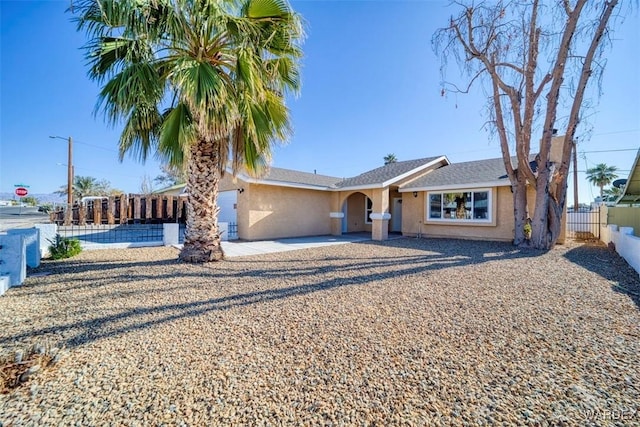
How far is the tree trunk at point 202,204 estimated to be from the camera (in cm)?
816

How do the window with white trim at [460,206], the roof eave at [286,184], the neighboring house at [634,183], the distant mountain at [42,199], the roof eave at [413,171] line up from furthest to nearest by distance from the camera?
the distant mountain at [42,199], the roof eave at [413,171], the window with white trim at [460,206], the roof eave at [286,184], the neighboring house at [634,183]

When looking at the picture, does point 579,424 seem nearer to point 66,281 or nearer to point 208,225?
point 208,225

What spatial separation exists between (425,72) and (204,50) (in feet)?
34.9

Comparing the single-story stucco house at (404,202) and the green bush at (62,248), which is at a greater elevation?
the single-story stucco house at (404,202)

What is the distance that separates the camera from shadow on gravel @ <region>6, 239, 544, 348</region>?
4.15 metres

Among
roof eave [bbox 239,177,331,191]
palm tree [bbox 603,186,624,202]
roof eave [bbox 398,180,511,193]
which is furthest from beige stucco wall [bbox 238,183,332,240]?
palm tree [bbox 603,186,624,202]

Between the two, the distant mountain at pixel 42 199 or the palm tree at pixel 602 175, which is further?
the distant mountain at pixel 42 199

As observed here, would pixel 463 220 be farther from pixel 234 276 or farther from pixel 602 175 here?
pixel 602 175

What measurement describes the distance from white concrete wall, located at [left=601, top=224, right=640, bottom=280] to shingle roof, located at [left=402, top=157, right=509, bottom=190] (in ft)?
13.9

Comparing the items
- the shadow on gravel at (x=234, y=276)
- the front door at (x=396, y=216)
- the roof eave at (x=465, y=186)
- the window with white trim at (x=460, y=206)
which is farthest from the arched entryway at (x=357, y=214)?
the shadow on gravel at (x=234, y=276)

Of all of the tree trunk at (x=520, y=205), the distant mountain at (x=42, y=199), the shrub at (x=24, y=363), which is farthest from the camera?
the distant mountain at (x=42, y=199)

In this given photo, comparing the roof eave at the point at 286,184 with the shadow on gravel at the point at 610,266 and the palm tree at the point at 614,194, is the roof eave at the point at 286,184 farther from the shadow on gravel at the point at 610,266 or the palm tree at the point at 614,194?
the palm tree at the point at 614,194

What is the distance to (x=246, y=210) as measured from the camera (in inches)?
553

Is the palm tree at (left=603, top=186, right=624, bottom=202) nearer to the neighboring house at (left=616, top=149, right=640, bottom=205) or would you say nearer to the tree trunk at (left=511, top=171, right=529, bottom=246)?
the neighboring house at (left=616, top=149, right=640, bottom=205)
